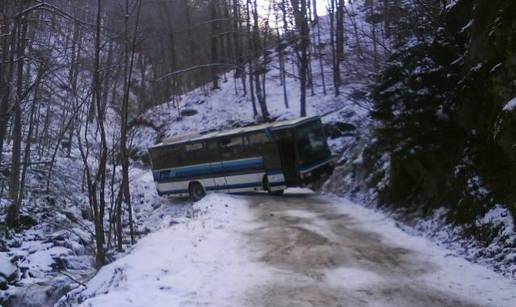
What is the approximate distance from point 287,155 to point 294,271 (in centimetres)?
1368

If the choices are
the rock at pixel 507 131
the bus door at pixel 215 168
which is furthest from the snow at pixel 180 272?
the bus door at pixel 215 168

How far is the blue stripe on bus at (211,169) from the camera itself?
2328 cm

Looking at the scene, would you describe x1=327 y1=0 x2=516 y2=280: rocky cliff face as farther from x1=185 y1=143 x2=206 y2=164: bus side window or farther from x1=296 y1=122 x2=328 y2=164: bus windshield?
x1=185 y1=143 x2=206 y2=164: bus side window

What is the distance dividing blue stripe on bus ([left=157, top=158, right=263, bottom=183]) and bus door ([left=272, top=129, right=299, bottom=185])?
44.2 inches

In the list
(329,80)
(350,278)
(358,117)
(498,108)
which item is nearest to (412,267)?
(350,278)

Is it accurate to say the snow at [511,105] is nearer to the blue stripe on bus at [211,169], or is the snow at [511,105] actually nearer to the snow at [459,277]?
the snow at [459,277]

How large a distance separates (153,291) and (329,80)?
32172 mm

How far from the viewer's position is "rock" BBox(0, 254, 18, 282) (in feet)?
41.3

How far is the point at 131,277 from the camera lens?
871 cm

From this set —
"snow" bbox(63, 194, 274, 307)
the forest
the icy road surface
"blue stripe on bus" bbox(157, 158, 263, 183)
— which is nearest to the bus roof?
"blue stripe on bus" bbox(157, 158, 263, 183)

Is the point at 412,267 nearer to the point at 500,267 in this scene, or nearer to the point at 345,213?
the point at 500,267

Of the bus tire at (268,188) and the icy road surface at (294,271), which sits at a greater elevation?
the icy road surface at (294,271)

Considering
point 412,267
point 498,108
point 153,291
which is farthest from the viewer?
point 498,108

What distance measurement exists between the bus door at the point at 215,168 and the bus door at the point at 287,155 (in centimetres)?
350
